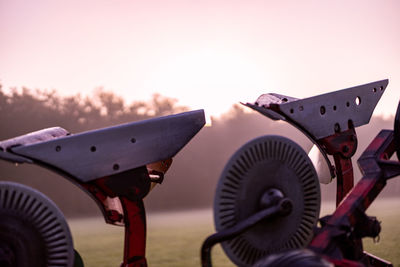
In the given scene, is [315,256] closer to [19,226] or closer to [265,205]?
[265,205]

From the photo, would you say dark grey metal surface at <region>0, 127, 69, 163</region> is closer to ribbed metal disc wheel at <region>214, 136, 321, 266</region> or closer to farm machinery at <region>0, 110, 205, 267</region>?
farm machinery at <region>0, 110, 205, 267</region>

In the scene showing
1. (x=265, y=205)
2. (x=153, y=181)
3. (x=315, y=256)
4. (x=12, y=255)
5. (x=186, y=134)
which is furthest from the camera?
(x=153, y=181)

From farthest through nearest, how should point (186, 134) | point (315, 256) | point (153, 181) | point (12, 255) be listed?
point (153, 181) < point (186, 134) < point (12, 255) < point (315, 256)

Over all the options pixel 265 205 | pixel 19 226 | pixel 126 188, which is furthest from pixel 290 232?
pixel 19 226

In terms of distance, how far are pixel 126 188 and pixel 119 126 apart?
1.13ft

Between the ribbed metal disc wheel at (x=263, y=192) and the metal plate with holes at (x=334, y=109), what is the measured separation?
28 cm

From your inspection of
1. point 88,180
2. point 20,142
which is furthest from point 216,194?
point 20,142

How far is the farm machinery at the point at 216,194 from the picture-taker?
2400 mm

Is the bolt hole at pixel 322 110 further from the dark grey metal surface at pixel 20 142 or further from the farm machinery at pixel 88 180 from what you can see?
the dark grey metal surface at pixel 20 142

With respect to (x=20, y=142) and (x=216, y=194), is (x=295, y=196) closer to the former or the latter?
(x=216, y=194)

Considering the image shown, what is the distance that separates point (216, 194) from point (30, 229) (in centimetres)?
92

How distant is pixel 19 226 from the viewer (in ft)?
7.83

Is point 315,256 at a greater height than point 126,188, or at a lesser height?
lesser

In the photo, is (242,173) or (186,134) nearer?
(242,173)
